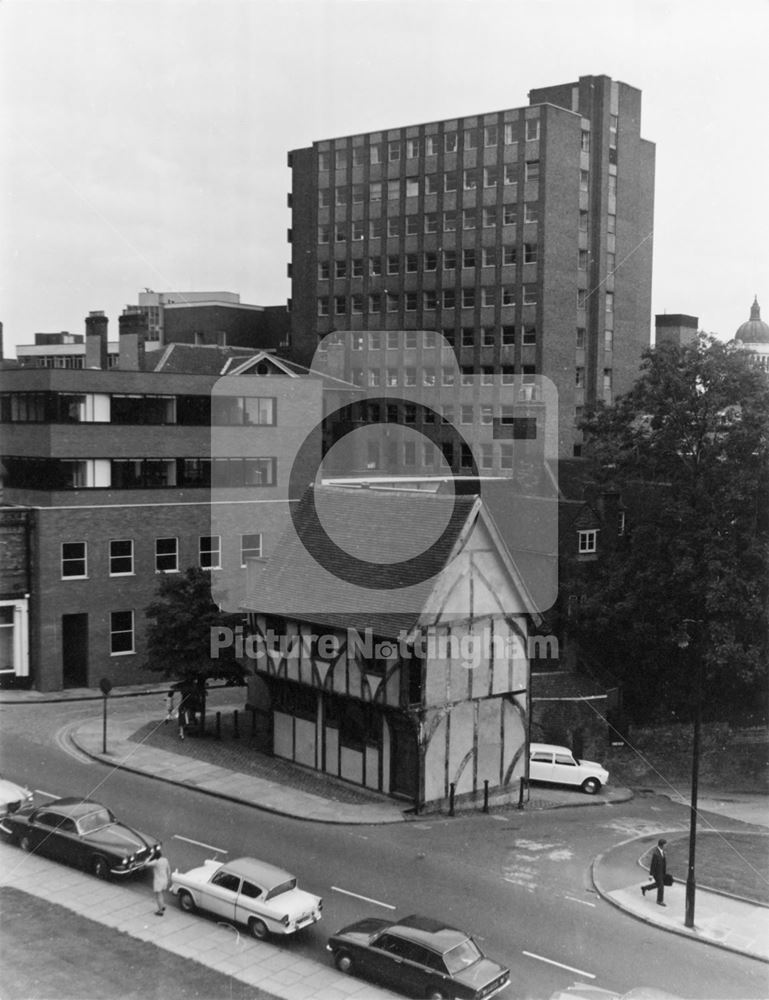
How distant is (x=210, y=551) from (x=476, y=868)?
2495cm

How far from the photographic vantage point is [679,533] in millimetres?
40906

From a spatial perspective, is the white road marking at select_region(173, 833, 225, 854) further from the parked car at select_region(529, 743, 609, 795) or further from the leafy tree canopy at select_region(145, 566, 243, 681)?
the parked car at select_region(529, 743, 609, 795)

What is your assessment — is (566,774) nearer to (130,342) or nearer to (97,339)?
(97,339)

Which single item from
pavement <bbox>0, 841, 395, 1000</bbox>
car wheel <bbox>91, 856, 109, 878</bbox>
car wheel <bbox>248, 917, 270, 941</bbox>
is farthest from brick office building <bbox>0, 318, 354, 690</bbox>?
car wheel <bbox>248, 917, 270, 941</bbox>

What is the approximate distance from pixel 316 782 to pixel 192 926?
410 inches

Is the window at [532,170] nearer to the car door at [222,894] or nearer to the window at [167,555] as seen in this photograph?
the window at [167,555]

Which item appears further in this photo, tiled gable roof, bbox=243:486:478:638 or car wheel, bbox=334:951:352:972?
tiled gable roof, bbox=243:486:478:638

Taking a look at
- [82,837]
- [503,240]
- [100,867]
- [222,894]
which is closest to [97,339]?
[82,837]

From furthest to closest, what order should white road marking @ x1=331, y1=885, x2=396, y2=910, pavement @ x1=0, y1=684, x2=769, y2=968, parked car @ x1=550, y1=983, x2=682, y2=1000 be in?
pavement @ x1=0, y1=684, x2=769, y2=968
white road marking @ x1=331, y1=885, x2=396, y2=910
parked car @ x1=550, y1=983, x2=682, y2=1000

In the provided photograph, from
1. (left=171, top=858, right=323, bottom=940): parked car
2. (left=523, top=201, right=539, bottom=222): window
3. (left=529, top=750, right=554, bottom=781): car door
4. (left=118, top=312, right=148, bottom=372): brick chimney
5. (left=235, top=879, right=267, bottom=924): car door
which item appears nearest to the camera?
(left=171, top=858, right=323, bottom=940): parked car

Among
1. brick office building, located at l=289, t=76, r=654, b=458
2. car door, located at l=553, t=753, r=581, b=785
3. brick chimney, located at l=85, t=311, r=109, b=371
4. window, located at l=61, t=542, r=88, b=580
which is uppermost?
brick office building, located at l=289, t=76, r=654, b=458

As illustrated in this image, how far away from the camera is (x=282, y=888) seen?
68.8ft

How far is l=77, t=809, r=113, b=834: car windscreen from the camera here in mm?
23625

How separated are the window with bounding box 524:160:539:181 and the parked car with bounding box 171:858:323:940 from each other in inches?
2569
